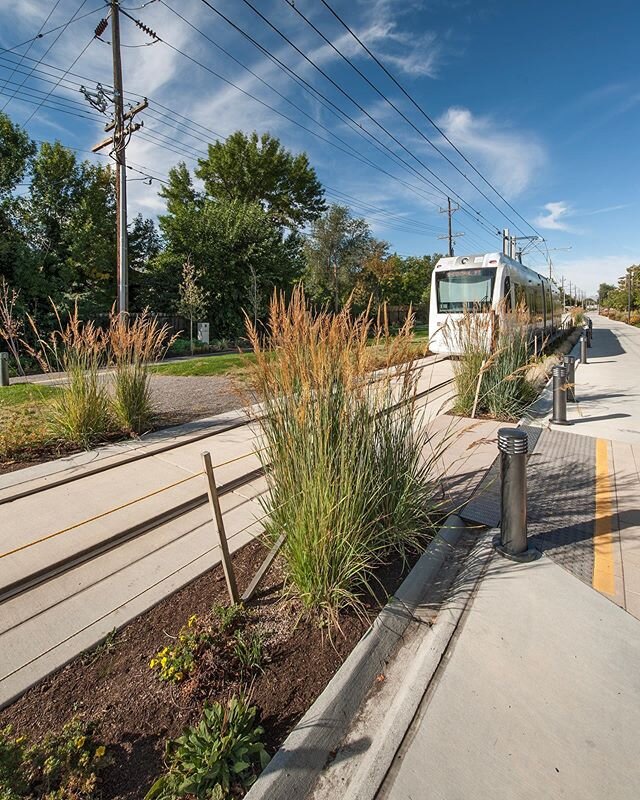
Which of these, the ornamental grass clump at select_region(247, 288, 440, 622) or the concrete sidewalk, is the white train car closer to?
the concrete sidewalk

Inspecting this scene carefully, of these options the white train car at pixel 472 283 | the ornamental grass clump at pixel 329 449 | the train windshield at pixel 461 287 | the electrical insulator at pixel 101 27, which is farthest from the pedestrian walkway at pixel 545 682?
the electrical insulator at pixel 101 27

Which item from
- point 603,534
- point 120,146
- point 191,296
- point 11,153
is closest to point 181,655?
point 603,534

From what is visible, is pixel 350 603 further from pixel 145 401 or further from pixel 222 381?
pixel 222 381

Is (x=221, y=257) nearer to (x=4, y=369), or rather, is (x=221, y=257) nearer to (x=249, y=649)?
(x=4, y=369)

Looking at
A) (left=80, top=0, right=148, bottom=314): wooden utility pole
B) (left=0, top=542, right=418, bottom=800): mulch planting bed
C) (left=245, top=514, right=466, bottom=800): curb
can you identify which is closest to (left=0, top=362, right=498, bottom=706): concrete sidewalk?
(left=0, top=542, right=418, bottom=800): mulch planting bed

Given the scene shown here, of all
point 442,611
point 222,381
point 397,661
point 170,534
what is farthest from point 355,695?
point 222,381

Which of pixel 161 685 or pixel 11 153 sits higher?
pixel 11 153

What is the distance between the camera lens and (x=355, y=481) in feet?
6.98

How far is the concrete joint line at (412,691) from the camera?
1.34 m

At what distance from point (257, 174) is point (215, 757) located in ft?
108

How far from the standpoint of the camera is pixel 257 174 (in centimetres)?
2908

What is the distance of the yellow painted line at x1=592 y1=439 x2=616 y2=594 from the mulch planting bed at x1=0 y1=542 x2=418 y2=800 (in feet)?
4.27

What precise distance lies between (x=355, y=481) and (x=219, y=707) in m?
1.10

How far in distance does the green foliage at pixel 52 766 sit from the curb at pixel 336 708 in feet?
1.69
